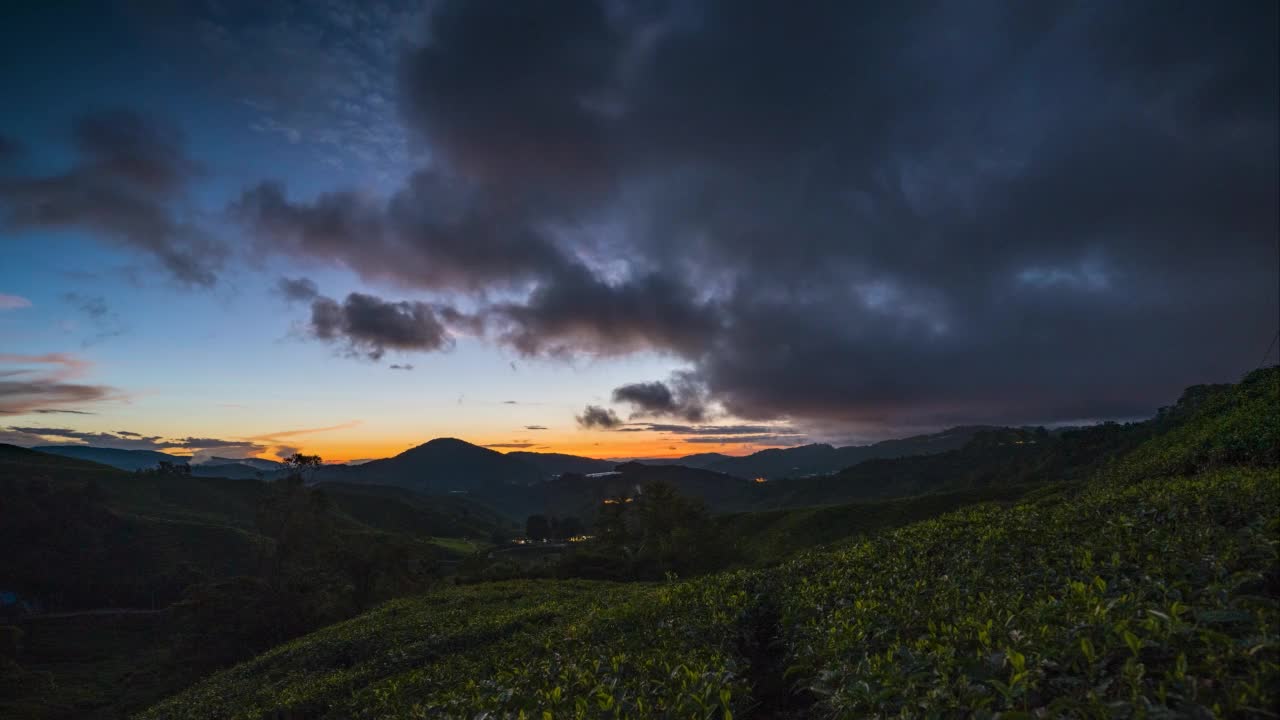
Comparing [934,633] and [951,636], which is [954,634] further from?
[934,633]

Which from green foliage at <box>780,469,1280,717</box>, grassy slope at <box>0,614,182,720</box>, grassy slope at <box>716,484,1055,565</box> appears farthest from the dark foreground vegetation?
grassy slope at <box>0,614,182,720</box>

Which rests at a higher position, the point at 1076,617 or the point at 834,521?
the point at 1076,617

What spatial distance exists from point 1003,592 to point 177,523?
17706 centimetres

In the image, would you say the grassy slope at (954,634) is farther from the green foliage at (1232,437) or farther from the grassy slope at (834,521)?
the grassy slope at (834,521)

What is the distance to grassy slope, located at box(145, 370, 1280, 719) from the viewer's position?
21.4 feet

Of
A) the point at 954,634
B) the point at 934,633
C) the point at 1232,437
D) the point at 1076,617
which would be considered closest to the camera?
the point at 1076,617

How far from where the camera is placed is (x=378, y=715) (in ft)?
46.2

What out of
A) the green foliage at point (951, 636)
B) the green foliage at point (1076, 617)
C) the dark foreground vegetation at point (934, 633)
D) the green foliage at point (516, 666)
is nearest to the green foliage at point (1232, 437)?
the dark foreground vegetation at point (934, 633)

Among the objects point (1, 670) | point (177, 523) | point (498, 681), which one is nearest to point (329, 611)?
point (1, 670)

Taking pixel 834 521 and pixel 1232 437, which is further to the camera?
pixel 834 521

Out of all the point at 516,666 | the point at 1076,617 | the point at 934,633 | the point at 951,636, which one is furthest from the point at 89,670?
the point at 1076,617

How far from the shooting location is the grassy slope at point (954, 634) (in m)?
6.52

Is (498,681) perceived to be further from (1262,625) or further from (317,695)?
(1262,625)

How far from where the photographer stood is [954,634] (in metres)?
9.05
